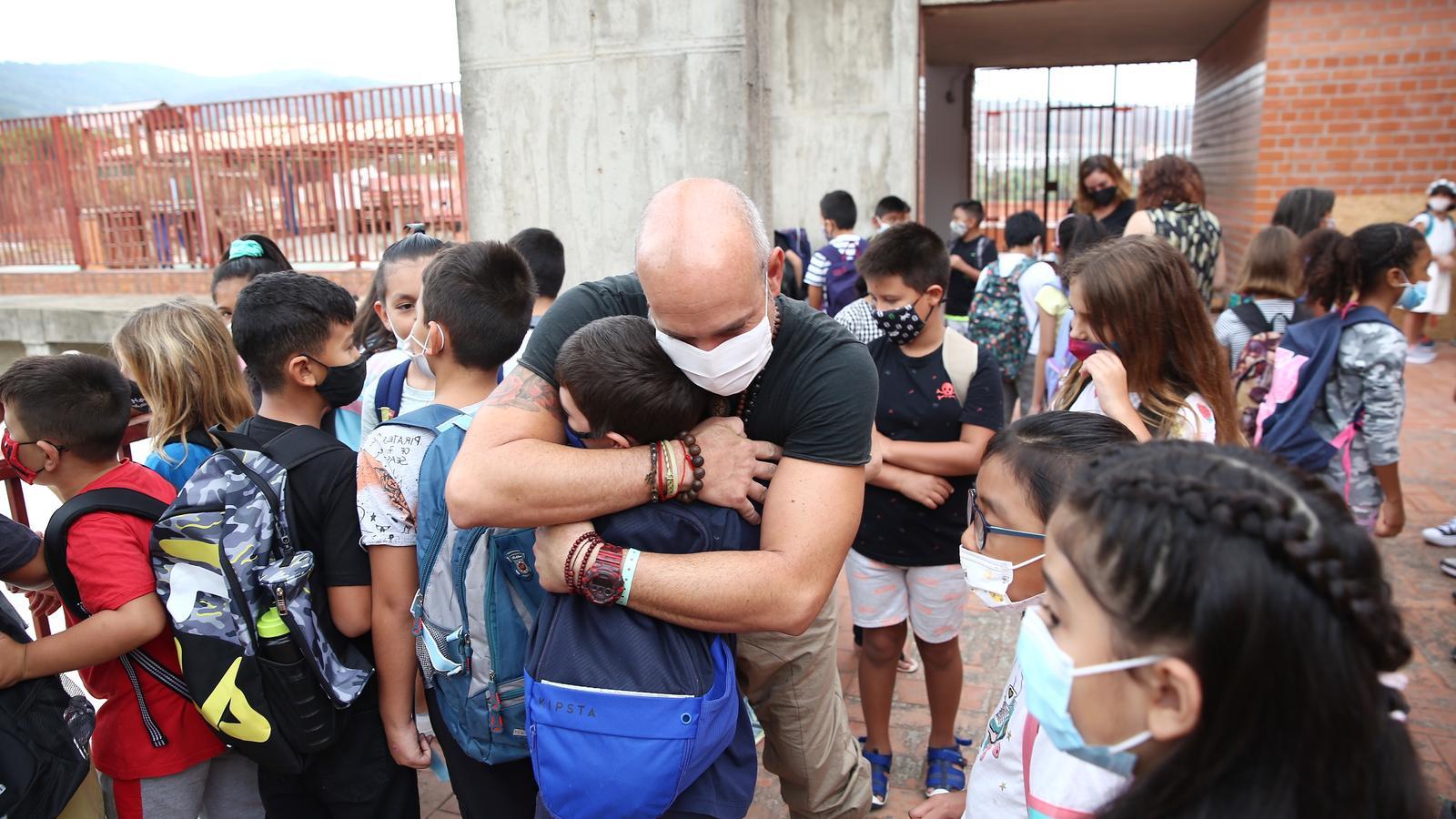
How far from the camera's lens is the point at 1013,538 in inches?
74.3

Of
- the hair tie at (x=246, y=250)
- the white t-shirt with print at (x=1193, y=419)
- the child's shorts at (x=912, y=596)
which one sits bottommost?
the child's shorts at (x=912, y=596)

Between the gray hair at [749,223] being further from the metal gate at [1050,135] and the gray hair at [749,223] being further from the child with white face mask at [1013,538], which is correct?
the metal gate at [1050,135]

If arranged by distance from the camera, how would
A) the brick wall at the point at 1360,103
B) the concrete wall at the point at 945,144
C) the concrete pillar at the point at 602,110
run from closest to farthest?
the concrete pillar at the point at 602,110, the brick wall at the point at 1360,103, the concrete wall at the point at 945,144

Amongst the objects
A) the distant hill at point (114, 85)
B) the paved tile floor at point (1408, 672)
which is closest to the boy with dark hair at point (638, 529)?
the paved tile floor at point (1408, 672)

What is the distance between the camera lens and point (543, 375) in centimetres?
195

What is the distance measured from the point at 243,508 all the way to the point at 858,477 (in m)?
1.38

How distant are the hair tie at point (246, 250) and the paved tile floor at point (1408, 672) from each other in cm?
233

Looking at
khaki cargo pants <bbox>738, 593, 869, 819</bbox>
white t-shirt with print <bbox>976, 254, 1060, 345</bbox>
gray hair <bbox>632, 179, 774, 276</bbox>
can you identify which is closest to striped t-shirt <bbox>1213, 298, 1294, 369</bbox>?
white t-shirt with print <bbox>976, 254, 1060, 345</bbox>

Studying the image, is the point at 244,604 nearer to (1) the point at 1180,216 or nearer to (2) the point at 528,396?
(2) the point at 528,396

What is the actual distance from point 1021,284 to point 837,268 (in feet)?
4.23

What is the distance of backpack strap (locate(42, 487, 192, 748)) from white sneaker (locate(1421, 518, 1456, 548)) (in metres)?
5.99

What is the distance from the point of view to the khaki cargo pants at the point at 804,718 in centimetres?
233

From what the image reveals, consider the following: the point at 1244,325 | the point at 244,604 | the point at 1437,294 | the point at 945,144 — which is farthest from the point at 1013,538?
the point at 945,144

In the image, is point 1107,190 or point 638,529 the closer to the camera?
point 638,529
